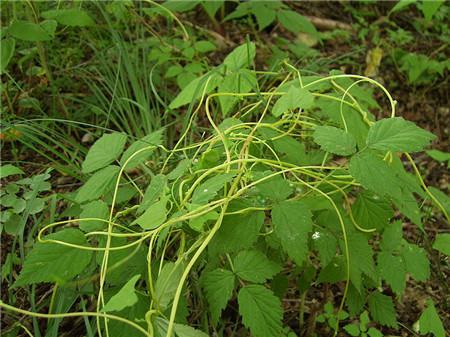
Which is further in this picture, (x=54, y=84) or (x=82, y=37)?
(x=82, y=37)

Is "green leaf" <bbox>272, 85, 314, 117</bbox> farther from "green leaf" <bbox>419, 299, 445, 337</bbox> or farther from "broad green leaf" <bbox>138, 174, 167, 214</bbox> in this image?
"green leaf" <bbox>419, 299, 445, 337</bbox>

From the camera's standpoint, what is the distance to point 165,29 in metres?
2.54

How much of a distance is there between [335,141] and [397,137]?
0.12 m

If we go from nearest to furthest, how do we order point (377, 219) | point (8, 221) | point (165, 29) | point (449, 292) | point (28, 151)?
point (377, 219), point (8, 221), point (449, 292), point (28, 151), point (165, 29)

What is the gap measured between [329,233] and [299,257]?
209 mm

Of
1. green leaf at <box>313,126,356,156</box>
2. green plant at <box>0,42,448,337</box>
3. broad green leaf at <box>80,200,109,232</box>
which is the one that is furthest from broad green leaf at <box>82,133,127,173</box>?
green leaf at <box>313,126,356,156</box>

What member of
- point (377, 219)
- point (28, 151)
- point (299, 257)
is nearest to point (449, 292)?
point (377, 219)

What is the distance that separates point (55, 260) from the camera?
93 centimetres

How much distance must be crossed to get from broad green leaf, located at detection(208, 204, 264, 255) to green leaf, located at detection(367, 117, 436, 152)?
28 centimetres

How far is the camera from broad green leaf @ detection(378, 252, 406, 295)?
114 centimetres

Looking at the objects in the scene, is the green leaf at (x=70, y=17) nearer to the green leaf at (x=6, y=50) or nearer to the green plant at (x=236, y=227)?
the green leaf at (x=6, y=50)

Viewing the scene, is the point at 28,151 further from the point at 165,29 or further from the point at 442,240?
the point at 442,240

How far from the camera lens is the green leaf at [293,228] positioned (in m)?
0.94

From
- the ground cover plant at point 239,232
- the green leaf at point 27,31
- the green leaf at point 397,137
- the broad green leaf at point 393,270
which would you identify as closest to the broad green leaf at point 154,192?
the ground cover plant at point 239,232
